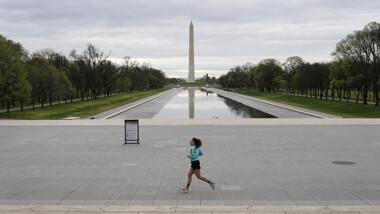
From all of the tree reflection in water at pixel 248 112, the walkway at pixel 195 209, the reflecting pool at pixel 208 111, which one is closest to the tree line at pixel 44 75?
the reflecting pool at pixel 208 111

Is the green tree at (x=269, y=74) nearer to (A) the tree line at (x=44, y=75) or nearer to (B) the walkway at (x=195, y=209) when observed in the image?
(A) the tree line at (x=44, y=75)

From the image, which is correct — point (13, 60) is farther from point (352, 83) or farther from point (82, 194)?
point (352, 83)

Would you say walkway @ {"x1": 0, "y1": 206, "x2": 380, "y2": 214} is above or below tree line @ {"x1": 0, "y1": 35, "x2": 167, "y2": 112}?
below

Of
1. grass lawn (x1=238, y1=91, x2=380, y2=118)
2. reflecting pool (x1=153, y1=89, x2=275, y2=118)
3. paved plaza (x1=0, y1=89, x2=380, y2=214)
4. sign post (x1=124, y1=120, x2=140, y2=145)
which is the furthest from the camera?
grass lawn (x1=238, y1=91, x2=380, y2=118)

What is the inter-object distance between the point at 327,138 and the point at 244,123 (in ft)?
24.9

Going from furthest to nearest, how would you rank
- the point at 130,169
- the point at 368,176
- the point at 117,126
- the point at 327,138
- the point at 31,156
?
1. the point at 117,126
2. the point at 327,138
3. the point at 31,156
4. the point at 130,169
5. the point at 368,176

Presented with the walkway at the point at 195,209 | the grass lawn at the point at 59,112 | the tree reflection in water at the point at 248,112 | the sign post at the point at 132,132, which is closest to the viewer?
the walkway at the point at 195,209

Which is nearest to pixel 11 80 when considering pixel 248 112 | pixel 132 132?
pixel 132 132

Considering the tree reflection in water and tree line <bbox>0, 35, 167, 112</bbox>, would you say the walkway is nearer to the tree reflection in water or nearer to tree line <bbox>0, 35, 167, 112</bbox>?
the tree reflection in water

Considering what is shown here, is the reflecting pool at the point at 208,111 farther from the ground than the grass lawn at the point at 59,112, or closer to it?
farther from the ground

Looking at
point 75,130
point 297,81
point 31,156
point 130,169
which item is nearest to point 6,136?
point 75,130

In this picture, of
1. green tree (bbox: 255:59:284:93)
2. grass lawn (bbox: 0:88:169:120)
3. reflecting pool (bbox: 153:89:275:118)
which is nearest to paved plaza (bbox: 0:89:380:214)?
reflecting pool (bbox: 153:89:275:118)

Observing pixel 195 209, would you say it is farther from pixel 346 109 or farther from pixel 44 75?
pixel 44 75

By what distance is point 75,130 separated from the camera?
22.1 m
